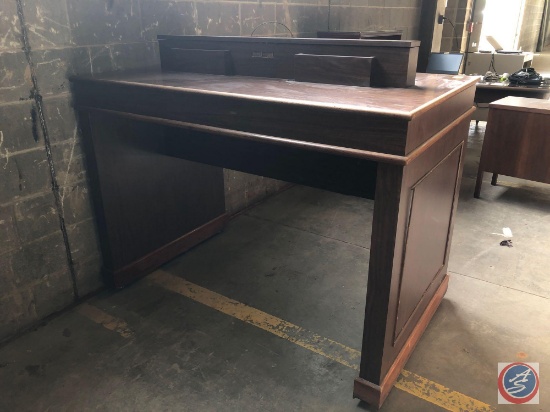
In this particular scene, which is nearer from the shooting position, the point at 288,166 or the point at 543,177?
the point at 288,166

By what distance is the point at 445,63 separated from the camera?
5.15 metres

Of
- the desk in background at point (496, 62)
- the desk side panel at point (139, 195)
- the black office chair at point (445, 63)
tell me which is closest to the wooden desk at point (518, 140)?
the black office chair at point (445, 63)

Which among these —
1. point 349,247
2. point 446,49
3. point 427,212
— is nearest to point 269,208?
point 349,247

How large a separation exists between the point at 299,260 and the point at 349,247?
1.11 feet

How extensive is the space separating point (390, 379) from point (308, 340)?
41cm

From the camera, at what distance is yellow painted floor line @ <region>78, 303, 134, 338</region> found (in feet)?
6.56

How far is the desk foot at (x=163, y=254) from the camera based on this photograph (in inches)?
90.3

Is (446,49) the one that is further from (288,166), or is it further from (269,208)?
(288,166)

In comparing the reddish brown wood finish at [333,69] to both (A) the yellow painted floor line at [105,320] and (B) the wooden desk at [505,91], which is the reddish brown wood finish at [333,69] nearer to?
(A) the yellow painted floor line at [105,320]

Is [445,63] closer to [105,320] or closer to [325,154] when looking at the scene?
[325,154]

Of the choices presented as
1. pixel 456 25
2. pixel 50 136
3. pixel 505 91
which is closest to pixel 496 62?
pixel 456 25

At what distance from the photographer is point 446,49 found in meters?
6.83

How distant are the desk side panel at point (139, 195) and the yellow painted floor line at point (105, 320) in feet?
0.58

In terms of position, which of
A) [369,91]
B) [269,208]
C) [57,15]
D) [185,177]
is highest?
[57,15]
